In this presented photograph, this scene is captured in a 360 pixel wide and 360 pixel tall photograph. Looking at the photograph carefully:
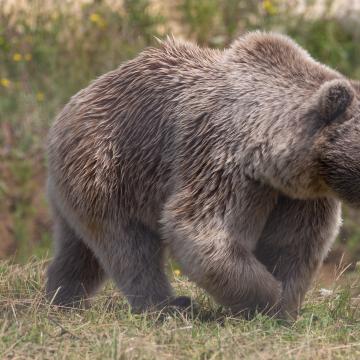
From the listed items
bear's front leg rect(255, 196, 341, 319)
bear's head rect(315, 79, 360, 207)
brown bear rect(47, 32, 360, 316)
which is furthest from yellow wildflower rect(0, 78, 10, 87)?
bear's head rect(315, 79, 360, 207)

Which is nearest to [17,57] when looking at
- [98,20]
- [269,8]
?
[98,20]

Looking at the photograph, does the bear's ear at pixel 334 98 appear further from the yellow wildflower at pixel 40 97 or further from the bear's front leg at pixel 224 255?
the yellow wildflower at pixel 40 97

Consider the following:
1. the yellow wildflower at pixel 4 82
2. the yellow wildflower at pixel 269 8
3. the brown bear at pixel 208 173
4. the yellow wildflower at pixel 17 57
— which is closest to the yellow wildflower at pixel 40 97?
the yellow wildflower at pixel 4 82

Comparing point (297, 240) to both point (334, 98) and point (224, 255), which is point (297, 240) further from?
point (334, 98)

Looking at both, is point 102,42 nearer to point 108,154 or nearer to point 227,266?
point 108,154

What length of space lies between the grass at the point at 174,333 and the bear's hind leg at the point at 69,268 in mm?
338

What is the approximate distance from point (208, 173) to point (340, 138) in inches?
32.7

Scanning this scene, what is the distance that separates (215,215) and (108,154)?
3.11ft

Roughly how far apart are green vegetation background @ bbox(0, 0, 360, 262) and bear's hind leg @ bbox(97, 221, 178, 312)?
4.89 metres

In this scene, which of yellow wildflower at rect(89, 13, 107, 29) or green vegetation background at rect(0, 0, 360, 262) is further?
yellow wildflower at rect(89, 13, 107, 29)

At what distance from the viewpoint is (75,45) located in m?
12.2

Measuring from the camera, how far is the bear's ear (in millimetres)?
5172

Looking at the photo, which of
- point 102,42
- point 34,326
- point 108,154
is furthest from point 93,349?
point 102,42

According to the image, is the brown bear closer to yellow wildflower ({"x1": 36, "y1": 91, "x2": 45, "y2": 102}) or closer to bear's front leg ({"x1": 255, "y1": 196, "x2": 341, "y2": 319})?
bear's front leg ({"x1": 255, "y1": 196, "x2": 341, "y2": 319})
